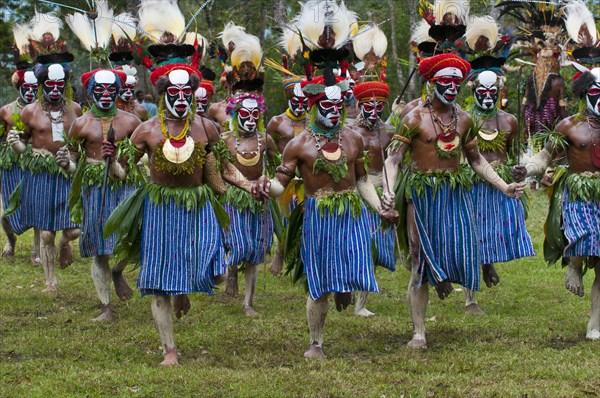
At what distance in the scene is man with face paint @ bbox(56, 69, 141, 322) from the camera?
8570 millimetres

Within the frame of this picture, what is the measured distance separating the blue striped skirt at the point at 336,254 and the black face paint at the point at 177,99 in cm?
113

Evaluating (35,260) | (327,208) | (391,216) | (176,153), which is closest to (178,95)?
(176,153)

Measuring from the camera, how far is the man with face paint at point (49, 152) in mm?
9656

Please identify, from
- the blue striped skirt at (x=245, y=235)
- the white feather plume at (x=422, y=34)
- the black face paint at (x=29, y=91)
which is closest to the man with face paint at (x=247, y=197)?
the blue striped skirt at (x=245, y=235)

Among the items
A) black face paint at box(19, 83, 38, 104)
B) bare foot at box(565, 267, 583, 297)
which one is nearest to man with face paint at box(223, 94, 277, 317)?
bare foot at box(565, 267, 583, 297)

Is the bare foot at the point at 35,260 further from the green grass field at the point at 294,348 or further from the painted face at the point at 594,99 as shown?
the painted face at the point at 594,99

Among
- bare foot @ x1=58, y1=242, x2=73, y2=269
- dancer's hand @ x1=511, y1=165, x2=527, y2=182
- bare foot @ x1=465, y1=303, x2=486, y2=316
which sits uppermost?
dancer's hand @ x1=511, y1=165, x2=527, y2=182

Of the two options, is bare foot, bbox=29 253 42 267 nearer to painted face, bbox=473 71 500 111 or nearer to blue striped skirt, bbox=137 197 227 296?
blue striped skirt, bbox=137 197 227 296

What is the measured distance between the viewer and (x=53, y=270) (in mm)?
10234

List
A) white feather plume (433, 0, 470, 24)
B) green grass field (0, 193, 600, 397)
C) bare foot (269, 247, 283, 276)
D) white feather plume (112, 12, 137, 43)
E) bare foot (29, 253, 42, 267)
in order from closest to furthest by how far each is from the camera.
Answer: green grass field (0, 193, 600, 397) < white feather plume (433, 0, 470, 24) < white feather plume (112, 12, 137, 43) < bare foot (269, 247, 283, 276) < bare foot (29, 253, 42, 267)

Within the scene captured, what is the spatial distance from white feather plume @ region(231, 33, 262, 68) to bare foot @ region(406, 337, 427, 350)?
3.24 m

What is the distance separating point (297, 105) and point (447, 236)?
3.07m

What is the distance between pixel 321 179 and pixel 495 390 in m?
2.04

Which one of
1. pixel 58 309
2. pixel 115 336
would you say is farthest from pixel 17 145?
pixel 115 336
